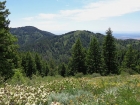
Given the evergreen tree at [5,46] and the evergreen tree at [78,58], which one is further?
the evergreen tree at [78,58]

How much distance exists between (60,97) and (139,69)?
54.8 meters

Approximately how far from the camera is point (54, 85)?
8.49m

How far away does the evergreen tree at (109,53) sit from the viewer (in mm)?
42281

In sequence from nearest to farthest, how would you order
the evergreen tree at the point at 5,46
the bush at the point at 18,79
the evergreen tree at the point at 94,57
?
the bush at the point at 18,79 → the evergreen tree at the point at 5,46 → the evergreen tree at the point at 94,57

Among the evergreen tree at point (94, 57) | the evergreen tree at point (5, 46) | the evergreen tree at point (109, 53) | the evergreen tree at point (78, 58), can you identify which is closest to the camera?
the evergreen tree at point (5, 46)

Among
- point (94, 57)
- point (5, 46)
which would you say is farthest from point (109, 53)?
point (5, 46)

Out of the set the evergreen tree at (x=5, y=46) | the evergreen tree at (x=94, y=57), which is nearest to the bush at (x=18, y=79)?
the evergreen tree at (x=5, y=46)

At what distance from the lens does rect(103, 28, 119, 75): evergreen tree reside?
42281mm

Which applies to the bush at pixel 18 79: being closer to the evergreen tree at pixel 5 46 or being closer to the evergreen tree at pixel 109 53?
the evergreen tree at pixel 5 46

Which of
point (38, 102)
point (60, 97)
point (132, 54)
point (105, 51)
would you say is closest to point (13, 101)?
point (38, 102)

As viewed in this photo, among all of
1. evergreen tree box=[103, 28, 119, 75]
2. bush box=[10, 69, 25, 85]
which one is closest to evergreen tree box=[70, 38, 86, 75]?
→ evergreen tree box=[103, 28, 119, 75]

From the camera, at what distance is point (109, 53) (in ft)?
141

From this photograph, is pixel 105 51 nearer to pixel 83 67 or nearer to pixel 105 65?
pixel 105 65

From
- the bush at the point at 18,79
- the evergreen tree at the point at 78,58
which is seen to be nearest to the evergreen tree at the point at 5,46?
the bush at the point at 18,79
